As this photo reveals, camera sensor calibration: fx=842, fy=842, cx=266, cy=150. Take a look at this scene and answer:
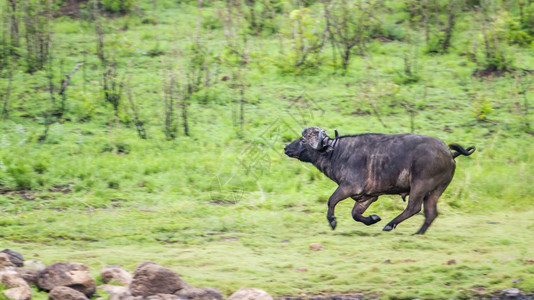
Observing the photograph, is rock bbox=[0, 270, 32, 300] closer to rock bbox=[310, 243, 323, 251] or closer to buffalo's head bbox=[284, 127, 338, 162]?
rock bbox=[310, 243, 323, 251]

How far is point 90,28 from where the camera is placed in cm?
1603

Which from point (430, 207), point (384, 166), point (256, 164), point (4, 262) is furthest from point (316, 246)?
point (4, 262)

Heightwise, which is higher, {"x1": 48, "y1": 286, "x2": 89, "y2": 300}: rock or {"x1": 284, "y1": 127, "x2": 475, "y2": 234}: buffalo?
{"x1": 284, "y1": 127, "x2": 475, "y2": 234}: buffalo

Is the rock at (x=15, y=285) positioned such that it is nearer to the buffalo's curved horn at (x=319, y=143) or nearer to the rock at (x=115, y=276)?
the rock at (x=115, y=276)

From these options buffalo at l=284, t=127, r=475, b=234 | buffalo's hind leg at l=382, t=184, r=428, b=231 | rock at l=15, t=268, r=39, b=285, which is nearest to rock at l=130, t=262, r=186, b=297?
rock at l=15, t=268, r=39, b=285

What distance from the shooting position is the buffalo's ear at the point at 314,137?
9.56 meters

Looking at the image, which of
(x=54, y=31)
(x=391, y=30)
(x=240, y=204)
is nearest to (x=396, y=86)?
(x=391, y=30)

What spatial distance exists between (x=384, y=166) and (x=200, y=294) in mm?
2921

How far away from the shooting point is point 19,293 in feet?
22.4

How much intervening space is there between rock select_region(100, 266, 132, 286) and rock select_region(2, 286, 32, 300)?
0.80 meters

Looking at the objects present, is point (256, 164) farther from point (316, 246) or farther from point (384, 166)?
point (384, 166)

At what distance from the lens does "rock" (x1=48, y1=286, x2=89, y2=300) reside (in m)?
6.89

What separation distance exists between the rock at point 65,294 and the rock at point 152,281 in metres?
0.43

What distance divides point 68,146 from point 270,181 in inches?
119
